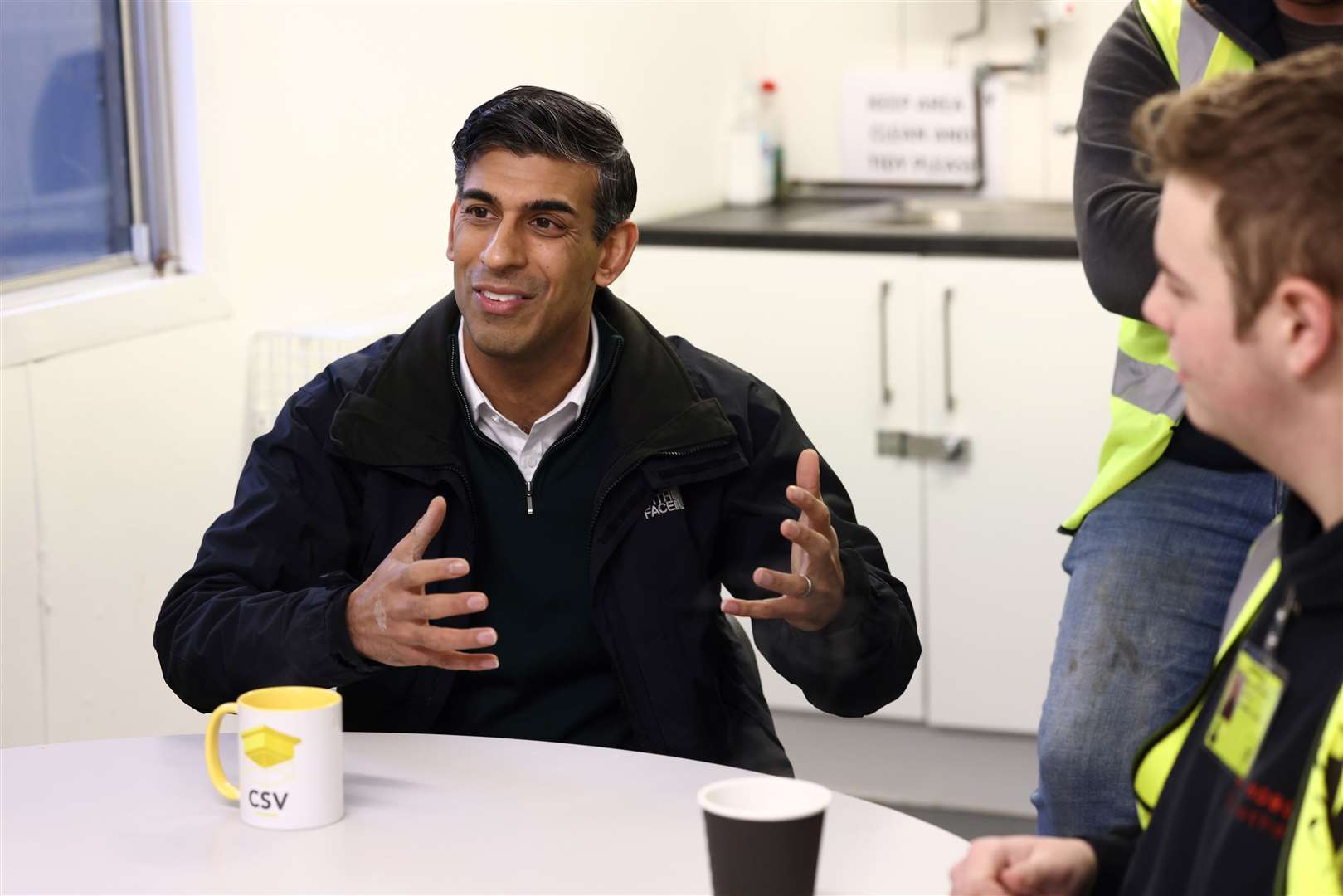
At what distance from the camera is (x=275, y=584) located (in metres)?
1.71

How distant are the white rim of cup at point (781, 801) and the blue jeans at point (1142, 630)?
785 mm

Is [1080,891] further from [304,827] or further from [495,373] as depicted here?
[495,373]

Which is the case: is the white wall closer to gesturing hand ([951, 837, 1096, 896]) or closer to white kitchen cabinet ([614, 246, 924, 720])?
white kitchen cabinet ([614, 246, 924, 720])

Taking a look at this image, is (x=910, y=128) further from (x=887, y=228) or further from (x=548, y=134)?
(x=548, y=134)

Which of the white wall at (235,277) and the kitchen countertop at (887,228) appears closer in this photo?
the white wall at (235,277)

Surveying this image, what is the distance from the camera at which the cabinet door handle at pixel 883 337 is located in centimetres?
333

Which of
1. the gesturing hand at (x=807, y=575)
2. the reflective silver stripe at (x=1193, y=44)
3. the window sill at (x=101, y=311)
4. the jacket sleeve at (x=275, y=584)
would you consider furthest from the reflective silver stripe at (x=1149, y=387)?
the window sill at (x=101, y=311)

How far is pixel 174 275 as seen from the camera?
252cm

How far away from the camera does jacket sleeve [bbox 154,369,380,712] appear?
4.95 feet

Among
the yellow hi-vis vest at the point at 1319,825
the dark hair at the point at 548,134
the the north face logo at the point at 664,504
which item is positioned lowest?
the the north face logo at the point at 664,504

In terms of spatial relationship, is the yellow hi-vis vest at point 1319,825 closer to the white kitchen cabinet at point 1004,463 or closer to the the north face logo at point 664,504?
the the north face logo at point 664,504

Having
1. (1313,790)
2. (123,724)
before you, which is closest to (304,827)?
(1313,790)

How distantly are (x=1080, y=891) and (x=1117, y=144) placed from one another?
0.94 metres

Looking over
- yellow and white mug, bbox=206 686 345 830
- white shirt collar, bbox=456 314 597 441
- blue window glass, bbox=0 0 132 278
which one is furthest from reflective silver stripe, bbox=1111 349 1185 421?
blue window glass, bbox=0 0 132 278
